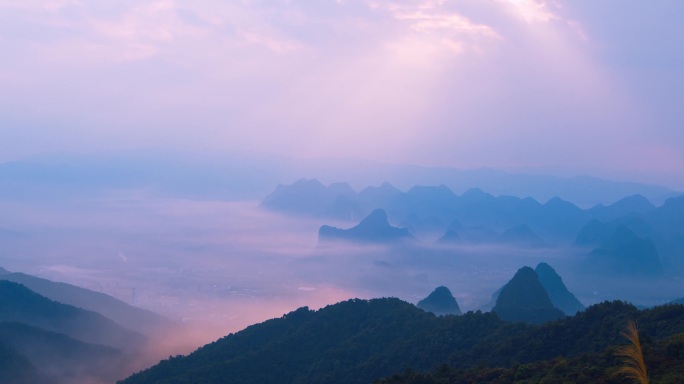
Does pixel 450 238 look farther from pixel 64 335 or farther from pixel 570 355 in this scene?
pixel 570 355

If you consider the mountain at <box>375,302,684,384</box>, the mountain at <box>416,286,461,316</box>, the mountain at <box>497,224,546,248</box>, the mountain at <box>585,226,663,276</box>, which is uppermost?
the mountain at <box>497,224,546,248</box>

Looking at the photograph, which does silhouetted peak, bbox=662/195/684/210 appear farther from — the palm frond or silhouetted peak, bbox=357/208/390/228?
the palm frond

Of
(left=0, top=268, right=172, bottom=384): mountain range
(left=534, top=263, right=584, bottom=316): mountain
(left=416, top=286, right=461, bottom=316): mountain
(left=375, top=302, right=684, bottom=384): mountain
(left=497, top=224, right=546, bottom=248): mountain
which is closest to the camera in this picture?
(left=375, top=302, right=684, bottom=384): mountain

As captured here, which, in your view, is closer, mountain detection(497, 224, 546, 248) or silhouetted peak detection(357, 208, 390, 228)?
silhouetted peak detection(357, 208, 390, 228)

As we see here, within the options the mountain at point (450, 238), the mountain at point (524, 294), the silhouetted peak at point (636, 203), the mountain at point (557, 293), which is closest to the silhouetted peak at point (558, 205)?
the silhouetted peak at point (636, 203)

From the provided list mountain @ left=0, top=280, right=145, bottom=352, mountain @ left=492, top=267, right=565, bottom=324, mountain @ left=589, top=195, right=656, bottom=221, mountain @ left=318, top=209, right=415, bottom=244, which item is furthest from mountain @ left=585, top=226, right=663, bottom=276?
mountain @ left=589, top=195, right=656, bottom=221

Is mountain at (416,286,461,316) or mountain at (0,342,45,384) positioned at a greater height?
mountain at (416,286,461,316)

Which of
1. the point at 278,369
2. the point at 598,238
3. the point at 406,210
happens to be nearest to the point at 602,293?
the point at 598,238

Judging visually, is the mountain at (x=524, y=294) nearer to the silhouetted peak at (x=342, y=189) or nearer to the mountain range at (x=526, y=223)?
the mountain range at (x=526, y=223)
